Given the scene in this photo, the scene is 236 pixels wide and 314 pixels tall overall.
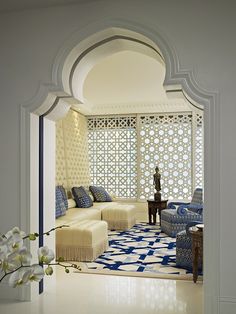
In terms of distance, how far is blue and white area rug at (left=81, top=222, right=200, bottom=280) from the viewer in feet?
15.7

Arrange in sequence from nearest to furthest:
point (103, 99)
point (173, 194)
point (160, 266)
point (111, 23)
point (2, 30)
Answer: point (111, 23) < point (2, 30) < point (160, 266) < point (103, 99) < point (173, 194)

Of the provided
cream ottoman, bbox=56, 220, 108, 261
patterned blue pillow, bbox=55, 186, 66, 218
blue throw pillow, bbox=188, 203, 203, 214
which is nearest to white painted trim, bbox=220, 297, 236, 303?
cream ottoman, bbox=56, 220, 108, 261

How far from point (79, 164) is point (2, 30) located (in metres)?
6.04

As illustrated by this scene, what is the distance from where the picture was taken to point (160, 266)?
5.06m

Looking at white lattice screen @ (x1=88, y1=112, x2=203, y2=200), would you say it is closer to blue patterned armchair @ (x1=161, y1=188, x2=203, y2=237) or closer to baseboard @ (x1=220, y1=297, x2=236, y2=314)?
blue patterned armchair @ (x1=161, y1=188, x2=203, y2=237)

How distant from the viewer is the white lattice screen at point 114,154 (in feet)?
33.4

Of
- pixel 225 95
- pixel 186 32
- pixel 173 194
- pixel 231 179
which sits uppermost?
pixel 186 32

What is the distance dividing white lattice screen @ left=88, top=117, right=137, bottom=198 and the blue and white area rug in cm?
257

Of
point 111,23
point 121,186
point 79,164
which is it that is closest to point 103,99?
point 79,164

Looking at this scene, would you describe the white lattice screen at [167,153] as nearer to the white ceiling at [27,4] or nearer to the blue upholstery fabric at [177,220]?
the blue upholstery fabric at [177,220]

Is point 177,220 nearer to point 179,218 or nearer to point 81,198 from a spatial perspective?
point 179,218

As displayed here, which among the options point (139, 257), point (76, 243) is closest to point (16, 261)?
point (76, 243)

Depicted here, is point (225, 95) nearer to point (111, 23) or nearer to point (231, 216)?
point (231, 216)

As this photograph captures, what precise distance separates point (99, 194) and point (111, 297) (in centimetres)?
571
